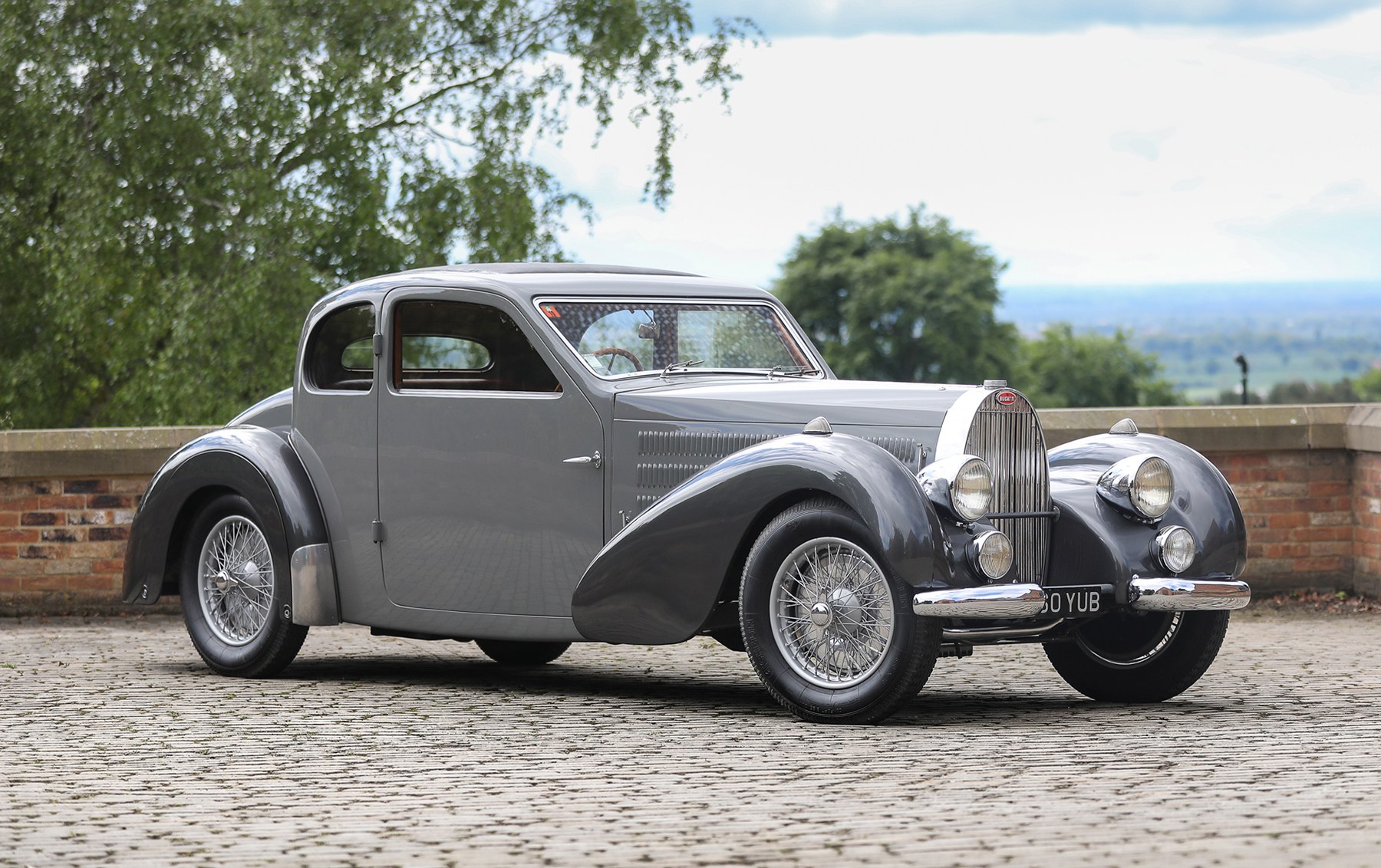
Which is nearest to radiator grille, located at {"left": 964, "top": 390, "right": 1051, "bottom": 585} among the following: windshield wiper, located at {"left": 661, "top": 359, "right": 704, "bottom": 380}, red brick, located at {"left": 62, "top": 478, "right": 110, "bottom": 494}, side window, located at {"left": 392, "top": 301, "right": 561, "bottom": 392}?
windshield wiper, located at {"left": 661, "top": 359, "right": 704, "bottom": 380}

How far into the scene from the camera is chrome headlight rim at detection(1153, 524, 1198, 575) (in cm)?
727

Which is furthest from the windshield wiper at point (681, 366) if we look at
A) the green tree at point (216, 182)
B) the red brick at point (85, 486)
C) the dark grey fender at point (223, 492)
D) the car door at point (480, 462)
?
the green tree at point (216, 182)

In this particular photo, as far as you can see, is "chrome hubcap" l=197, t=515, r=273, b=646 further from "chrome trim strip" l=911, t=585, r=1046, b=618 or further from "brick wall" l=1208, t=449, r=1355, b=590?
"brick wall" l=1208, t=449, r=1355, b=590

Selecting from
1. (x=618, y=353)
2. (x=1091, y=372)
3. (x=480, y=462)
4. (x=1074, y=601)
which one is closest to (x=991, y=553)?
(x=1074, y=601)

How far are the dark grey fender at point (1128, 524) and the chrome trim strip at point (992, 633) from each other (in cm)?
38

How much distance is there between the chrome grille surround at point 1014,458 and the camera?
23.3ft

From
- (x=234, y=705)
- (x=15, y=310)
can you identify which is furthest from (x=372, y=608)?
(x=15, y=310)

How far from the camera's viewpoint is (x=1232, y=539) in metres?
7.57

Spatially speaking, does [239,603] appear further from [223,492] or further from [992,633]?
[992,633]

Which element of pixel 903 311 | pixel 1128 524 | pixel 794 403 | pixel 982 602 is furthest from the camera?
pixel 903 311

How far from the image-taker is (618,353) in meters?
8.26

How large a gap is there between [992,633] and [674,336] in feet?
7.62

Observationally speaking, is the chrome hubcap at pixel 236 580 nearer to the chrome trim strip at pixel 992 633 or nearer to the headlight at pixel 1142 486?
the chrome trim strip at pixel 992 633

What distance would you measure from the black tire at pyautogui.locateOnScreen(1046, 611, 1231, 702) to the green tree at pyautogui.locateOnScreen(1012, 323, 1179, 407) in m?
97.0
